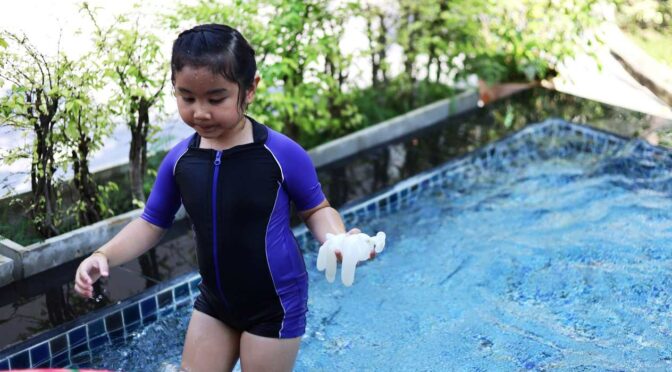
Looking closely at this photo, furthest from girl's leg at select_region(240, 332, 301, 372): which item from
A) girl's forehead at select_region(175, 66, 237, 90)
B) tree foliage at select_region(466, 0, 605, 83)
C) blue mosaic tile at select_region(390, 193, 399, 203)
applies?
tree foliage at select_region(466, 0, 605, 83)

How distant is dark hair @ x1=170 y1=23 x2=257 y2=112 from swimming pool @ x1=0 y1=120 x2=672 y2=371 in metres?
2.03

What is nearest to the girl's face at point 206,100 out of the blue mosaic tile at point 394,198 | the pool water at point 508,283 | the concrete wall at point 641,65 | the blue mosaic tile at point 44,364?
the pool water at point 508,283

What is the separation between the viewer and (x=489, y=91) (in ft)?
28.3

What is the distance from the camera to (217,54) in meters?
2.70

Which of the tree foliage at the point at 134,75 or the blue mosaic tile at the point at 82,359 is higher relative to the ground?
the tree foliage at the point at 134,75

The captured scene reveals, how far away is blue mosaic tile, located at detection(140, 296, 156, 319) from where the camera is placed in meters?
4.64

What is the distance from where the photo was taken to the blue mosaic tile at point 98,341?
14.3 ft

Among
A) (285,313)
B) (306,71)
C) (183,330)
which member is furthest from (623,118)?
(285,313)

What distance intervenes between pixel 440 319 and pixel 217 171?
93.3 inches

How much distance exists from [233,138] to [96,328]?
6.41ft

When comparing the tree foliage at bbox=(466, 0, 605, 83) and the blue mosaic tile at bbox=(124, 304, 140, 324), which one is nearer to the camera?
the blue mosaic tile at bbox=(124, 304, 140, 324)

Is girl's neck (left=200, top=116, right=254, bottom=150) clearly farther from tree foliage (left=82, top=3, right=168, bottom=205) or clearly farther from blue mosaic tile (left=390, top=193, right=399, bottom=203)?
blue mosaic tile (left=390, top=193, right=399, bottom=203)

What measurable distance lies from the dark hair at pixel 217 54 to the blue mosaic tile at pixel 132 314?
2151 mm

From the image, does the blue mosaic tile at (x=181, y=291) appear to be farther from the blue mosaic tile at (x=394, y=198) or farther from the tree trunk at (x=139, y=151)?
the blue mosaic tile at (x=394, y=198)
